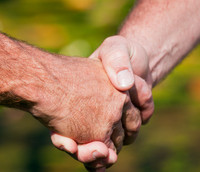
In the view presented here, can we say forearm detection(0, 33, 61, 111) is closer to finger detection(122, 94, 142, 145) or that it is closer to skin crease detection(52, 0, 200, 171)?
finger detection(122, 94, 142, 145)

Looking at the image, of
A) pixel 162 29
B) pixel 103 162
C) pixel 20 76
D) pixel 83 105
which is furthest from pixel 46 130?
pixel 20 76

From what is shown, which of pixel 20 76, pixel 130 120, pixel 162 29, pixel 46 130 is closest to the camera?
pixel 20 76

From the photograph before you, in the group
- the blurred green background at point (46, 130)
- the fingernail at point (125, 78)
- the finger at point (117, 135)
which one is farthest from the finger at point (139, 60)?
the blurred green background at point (46, 130)

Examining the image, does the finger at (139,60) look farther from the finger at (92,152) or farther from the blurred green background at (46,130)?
the blurred green background at (46,130)

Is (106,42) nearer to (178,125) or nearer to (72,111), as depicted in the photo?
(72,111)

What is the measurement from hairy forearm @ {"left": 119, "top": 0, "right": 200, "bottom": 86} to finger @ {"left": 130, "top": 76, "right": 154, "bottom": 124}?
0.23 meters

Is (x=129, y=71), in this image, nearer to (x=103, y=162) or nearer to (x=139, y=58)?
(x=139, y=58)

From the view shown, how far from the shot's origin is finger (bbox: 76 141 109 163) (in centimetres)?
212

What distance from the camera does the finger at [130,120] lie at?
89.2 inches

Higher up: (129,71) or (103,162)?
(129,71)

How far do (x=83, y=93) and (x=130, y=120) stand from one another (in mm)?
362

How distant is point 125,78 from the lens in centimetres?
214

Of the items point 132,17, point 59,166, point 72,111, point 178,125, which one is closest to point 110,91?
point 72,111

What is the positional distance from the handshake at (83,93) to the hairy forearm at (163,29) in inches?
7.0
